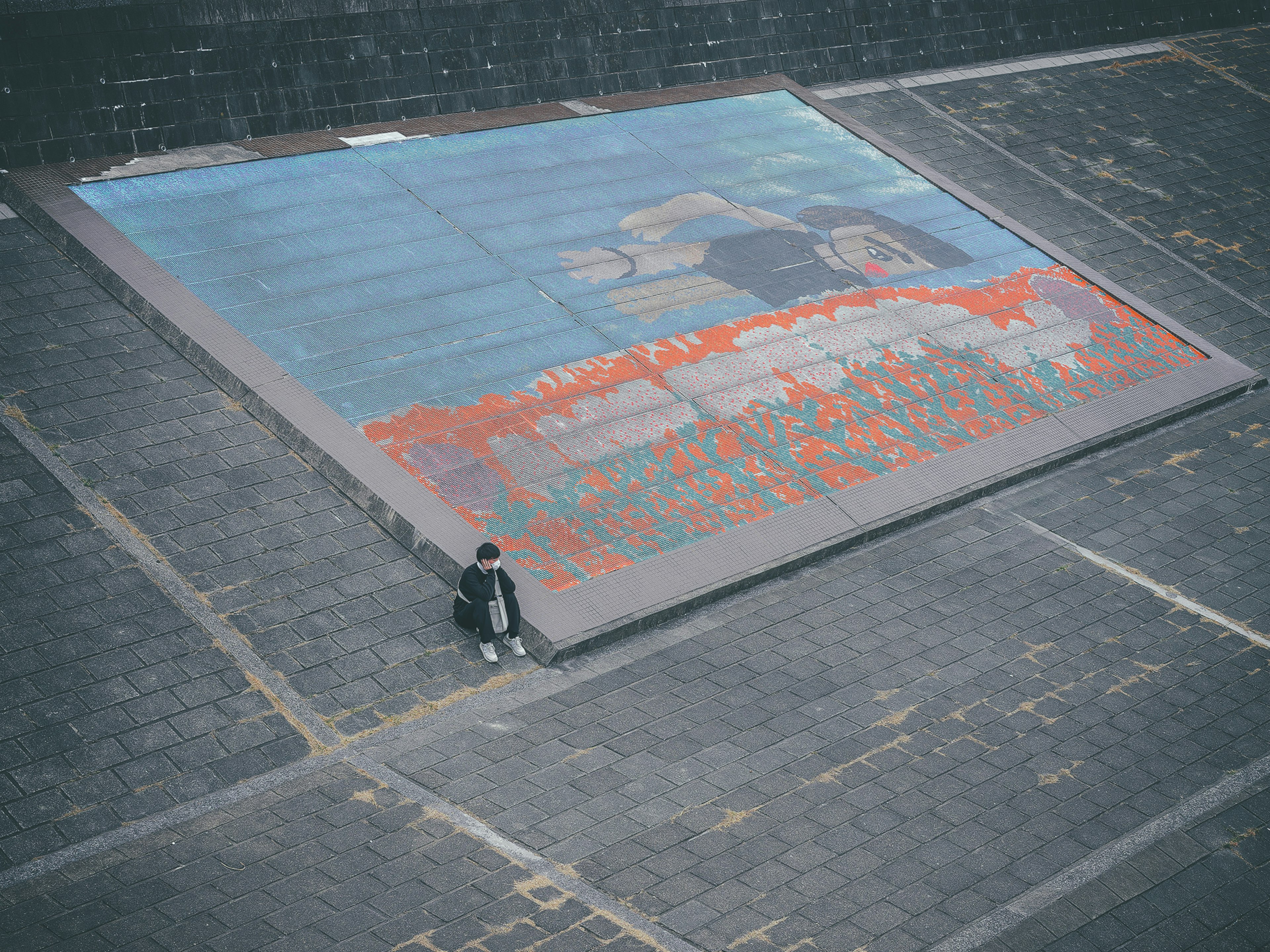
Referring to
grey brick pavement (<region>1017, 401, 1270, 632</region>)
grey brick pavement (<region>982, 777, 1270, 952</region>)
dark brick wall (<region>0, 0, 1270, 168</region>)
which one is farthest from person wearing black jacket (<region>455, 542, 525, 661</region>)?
dark brick wall (<region>0, 0, 1270, 168</region>)

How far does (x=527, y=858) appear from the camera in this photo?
7.12 meters

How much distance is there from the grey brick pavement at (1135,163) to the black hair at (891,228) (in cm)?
204

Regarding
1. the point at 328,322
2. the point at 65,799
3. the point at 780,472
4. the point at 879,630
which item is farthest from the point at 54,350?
the point at 879,630

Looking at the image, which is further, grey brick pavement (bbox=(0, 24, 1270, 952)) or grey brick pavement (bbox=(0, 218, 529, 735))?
grey brick pavement (bbox=(0, 218, 529, 735))

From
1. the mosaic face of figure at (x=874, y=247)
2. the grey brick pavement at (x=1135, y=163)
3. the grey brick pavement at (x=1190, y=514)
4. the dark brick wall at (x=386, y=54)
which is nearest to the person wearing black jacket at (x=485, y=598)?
the grey brick pavement at (x=1190, y=514)

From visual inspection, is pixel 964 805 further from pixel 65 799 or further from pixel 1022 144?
pixel 1022 144

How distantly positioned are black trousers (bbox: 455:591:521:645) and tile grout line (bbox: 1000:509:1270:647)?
522 cm

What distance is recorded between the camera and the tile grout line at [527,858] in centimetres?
663

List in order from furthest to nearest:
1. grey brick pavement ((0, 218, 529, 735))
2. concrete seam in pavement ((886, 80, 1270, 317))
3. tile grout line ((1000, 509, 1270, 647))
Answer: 1. concrete seam in pavement ((886, 80, 1270, 317))
2. tile grout line ((1000, 509, 1270, 647))
3. grey brick pavement ((0, 218, 529, 735))

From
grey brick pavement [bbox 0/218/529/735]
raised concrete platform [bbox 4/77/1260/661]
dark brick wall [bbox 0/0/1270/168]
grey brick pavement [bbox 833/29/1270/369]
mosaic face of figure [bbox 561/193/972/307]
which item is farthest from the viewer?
grey brick pavement [bbox 833/29/1270/369]

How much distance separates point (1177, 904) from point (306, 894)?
5.34 metres

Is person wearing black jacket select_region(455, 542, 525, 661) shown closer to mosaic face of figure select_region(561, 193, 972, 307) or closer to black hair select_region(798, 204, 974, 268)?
mosaic face of figure select_region(561, 193, 972, 307)

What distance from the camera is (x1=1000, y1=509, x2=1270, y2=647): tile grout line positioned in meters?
9.95

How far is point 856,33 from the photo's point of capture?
1906 centimetres
